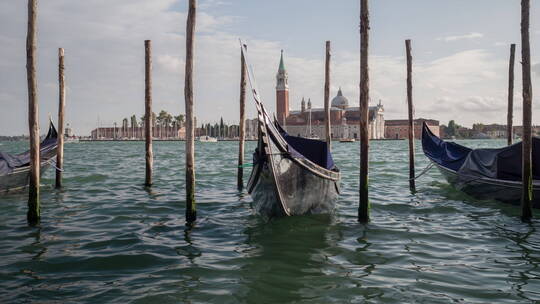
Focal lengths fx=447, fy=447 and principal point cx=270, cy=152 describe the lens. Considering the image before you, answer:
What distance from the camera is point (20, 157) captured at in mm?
11898

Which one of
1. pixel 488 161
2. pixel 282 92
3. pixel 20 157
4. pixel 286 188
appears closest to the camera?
pixel 286 188

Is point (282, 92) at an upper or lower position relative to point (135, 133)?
upper

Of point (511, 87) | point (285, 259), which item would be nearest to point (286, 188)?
point (285, 259)

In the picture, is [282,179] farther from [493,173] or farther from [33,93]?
[493,173]

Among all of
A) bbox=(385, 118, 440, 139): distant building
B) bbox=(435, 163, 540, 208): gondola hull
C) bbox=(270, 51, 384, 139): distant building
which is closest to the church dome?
bbox=(270, 51, 384, 139): distant building

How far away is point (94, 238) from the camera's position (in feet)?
21.9

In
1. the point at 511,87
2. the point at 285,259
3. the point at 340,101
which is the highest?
the point at 340,101

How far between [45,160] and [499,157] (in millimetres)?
11787

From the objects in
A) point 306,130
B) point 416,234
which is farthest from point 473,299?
point 306,130

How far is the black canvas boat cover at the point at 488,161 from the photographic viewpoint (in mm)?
9141

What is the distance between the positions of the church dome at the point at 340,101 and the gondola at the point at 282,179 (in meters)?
102

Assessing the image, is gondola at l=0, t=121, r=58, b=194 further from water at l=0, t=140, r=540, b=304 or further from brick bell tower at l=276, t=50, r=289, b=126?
brick bell tower at l=276, t=50, r=289, b=126

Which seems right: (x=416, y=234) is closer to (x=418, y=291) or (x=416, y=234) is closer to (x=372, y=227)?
(x=372, y=227)

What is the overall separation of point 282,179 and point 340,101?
342 feet
